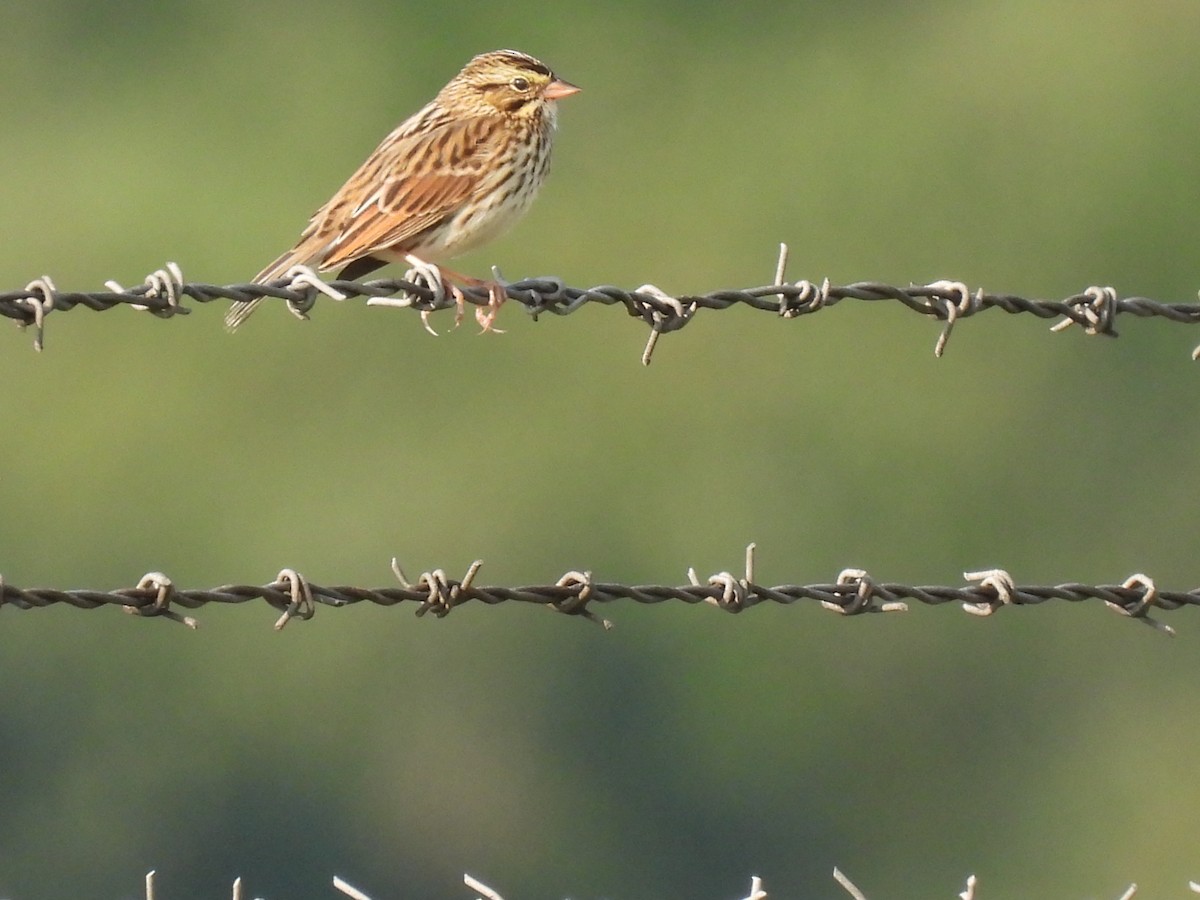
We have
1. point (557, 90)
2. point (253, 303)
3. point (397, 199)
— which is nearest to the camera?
point (253, 303)

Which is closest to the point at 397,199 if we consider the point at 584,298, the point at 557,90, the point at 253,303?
the point at 557,90

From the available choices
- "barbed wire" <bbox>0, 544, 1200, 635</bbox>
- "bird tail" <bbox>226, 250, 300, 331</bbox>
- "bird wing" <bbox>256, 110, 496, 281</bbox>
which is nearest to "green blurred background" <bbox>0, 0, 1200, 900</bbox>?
"bird wing" <bbox>256, 110, 496, 281</bbox>

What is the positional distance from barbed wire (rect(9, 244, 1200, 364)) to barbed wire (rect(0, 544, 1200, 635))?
1.70 ft

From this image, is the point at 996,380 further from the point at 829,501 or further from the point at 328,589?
the point at 328,589

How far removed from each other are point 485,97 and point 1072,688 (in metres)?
37.7

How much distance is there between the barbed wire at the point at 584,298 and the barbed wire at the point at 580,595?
519 millimetres

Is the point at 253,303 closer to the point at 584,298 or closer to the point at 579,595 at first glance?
the point at 584,298

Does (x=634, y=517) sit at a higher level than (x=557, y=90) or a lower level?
lower

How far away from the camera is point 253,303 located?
662 cm

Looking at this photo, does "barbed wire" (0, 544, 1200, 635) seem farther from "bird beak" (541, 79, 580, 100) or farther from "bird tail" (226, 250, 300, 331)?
"bird beak" (541, 79, 580, 100)

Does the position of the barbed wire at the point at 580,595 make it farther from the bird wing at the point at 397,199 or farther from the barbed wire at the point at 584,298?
the bird wing at the point at 397,199

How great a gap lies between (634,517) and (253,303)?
40369mm

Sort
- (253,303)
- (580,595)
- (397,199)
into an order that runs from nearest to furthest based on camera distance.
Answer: (580,595) < (253,303) < (397,199)

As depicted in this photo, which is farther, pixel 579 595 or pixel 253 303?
pixel 253 303
